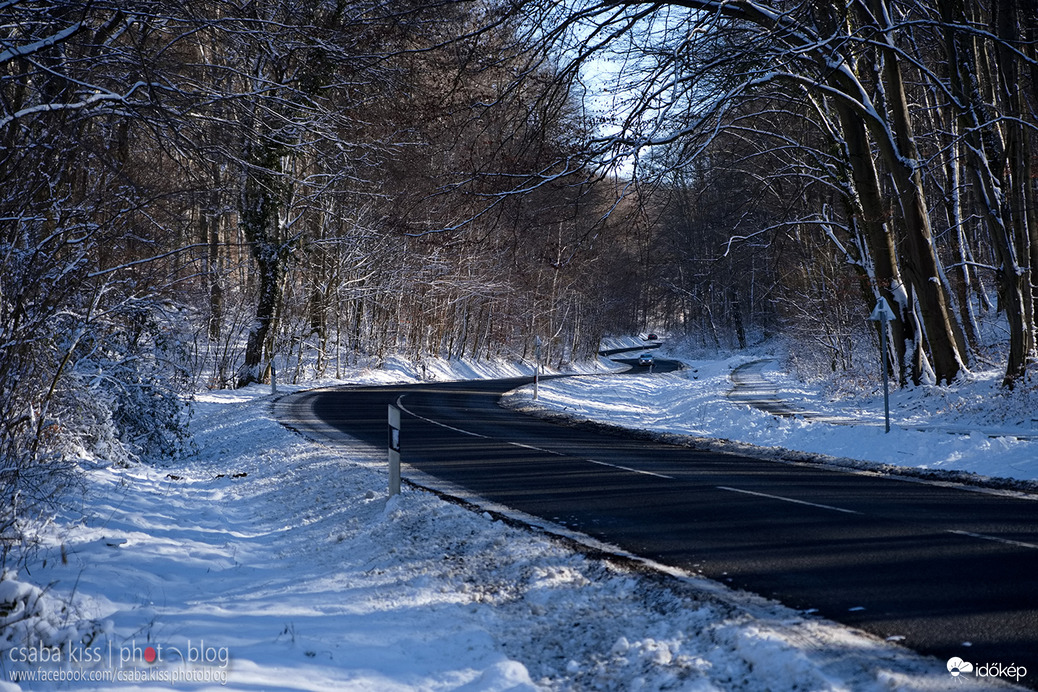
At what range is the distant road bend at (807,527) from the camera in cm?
482

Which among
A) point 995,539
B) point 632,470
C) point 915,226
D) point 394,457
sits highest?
point 915,226

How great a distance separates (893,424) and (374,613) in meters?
15.0

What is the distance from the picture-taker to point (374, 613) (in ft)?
17.5

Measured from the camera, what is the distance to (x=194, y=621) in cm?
493

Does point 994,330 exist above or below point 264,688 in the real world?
above

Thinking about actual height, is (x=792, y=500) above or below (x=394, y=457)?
below

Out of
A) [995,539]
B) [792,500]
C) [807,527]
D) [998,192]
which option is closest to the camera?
[995,539]

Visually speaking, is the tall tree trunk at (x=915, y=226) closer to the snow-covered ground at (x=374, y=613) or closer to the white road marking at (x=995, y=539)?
the white road marking at (x=995, y=539)

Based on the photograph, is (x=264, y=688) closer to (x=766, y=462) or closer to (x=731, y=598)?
(x=731, y=598)

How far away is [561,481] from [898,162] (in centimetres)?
1198

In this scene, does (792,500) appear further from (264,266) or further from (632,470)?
(264,266)

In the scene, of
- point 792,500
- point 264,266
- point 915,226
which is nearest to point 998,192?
point 915,226

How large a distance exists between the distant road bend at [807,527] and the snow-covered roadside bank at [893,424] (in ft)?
8.06

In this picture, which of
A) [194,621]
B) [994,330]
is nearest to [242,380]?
[194,621]
